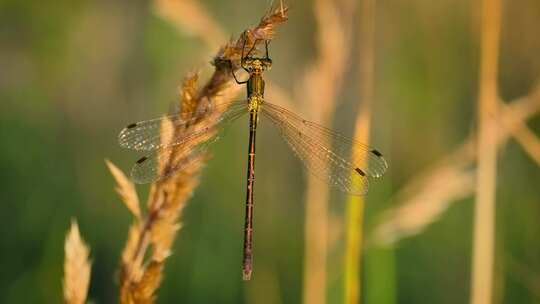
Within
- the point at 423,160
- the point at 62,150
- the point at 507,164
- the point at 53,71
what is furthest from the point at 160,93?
the point at 507,164

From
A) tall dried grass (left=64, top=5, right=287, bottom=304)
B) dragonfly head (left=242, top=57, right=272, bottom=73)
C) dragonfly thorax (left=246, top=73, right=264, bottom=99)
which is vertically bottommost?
tall dried grass (left=64, top=5, right=287, bottom=304)

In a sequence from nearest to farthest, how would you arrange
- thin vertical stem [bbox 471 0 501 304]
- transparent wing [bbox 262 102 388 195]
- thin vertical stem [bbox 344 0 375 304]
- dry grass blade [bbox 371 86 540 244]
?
1. thin vertical stem [bbox 344 0 375 304]
2. thin vertical stem [bbox 471 0 501 304]
3. transparent wing [bbox 262 102 388 195]
4. dry grass blade [bbox 371 86 540 244]

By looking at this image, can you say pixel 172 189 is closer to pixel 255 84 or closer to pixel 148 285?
pixel 148 285

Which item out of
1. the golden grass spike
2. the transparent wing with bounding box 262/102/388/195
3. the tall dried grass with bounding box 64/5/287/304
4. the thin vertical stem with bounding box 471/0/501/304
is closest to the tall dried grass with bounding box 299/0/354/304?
the transparent wing with bounding box 262/102/388/195

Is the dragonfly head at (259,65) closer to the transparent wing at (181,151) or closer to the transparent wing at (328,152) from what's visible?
the transparent wing at (328,152)

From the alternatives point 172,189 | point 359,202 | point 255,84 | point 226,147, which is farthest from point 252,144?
point 226,147

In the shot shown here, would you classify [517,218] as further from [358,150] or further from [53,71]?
[53,71]

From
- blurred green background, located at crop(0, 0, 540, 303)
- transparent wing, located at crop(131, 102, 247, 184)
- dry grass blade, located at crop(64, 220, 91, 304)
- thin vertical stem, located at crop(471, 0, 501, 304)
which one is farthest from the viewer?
blurred green background, located at crop(0, 0, 540, 303)

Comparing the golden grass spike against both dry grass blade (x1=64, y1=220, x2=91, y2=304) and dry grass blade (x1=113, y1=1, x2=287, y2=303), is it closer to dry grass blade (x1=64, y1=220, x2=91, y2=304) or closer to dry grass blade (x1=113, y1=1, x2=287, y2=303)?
dry grass blade (x1=113, y1=1, x2=287, y2=303)
